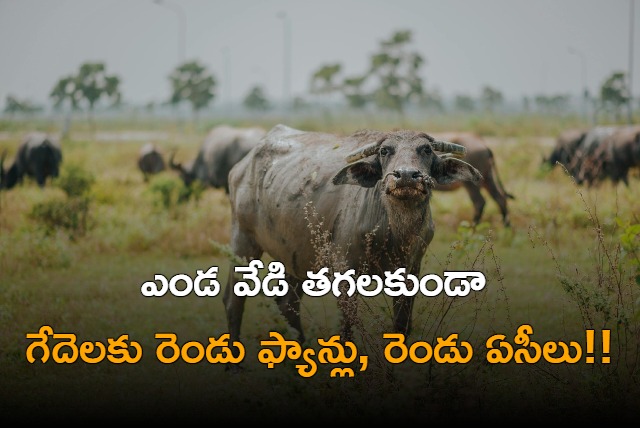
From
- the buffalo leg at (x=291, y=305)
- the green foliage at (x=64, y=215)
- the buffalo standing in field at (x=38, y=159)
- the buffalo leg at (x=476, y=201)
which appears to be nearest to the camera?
the buffalo leg at (x=291, y=305)

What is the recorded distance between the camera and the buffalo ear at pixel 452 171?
5.42 metres

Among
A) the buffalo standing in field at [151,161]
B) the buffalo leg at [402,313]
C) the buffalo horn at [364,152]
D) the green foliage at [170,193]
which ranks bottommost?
the buffalo standing in field at [151,161]

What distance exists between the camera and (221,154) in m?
16.4

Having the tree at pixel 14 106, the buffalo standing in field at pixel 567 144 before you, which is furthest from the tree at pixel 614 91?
the tree at pixel 14 106

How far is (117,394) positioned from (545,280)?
5.54 meters

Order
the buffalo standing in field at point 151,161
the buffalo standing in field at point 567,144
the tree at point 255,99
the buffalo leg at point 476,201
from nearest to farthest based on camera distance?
the buffalo leg at point 476,201 < the buffalo standing in field at point 567,144 < the buffalo standing in field at point 151,161 < the tree at point 255,99

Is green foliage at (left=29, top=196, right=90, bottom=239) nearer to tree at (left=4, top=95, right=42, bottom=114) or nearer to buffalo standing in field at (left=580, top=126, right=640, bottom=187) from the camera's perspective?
buffalo standing in field at (left=580, top=126, right=640, bottom=187)

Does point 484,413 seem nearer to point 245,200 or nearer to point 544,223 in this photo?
point 245,200

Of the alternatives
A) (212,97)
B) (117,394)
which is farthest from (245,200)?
(212,97)

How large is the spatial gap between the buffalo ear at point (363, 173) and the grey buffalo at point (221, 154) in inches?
416

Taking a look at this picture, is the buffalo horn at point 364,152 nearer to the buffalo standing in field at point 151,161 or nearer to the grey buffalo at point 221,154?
the grey buffalo at point 221,154

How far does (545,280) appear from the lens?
950 centimetres

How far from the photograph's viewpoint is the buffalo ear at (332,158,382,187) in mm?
5484

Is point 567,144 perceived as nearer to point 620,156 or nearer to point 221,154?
point 620,156
